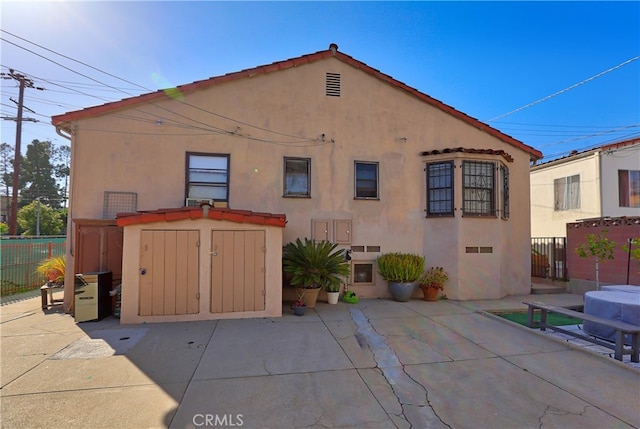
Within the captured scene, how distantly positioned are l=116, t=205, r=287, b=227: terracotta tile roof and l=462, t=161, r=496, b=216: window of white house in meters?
5.75

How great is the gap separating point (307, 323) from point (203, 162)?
5.24m

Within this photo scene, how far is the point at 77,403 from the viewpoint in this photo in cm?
353

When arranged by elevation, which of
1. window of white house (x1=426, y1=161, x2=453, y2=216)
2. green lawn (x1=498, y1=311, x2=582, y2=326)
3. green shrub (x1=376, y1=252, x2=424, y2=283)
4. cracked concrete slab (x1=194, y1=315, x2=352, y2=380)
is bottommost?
green lawn (x1=498, y1=311, x2=582, y2=326)

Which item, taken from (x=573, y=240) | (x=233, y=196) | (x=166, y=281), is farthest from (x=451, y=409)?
(x=573, y=240)

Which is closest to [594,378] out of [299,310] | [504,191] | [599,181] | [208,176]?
[299,310]

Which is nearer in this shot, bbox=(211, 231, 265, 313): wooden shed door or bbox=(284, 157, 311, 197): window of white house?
bbox=(211, 231, 265, 313): wooden shed door

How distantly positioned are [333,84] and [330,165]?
2.54 metres

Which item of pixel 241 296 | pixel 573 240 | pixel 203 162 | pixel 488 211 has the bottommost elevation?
pixel 241 296

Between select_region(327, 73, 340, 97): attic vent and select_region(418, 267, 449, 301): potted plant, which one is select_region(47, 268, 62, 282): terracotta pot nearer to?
select_region(327, 73, 340, 97): attic vent

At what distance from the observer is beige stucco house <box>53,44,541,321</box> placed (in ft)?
27.6

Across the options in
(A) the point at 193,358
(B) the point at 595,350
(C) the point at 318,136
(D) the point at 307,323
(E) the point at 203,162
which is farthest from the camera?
(C) the point at 318,136

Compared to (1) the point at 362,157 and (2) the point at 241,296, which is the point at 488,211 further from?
(2) the point at 241,296

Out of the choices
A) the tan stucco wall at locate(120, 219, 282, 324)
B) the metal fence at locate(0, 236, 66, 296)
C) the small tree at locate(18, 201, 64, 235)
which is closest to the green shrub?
the tan stucco wall at locate(120, 219, 282, 324)

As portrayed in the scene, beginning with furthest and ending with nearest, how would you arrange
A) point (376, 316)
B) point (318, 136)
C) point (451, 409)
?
point (318, 136)
point (376, 316)
point (451, 409)
